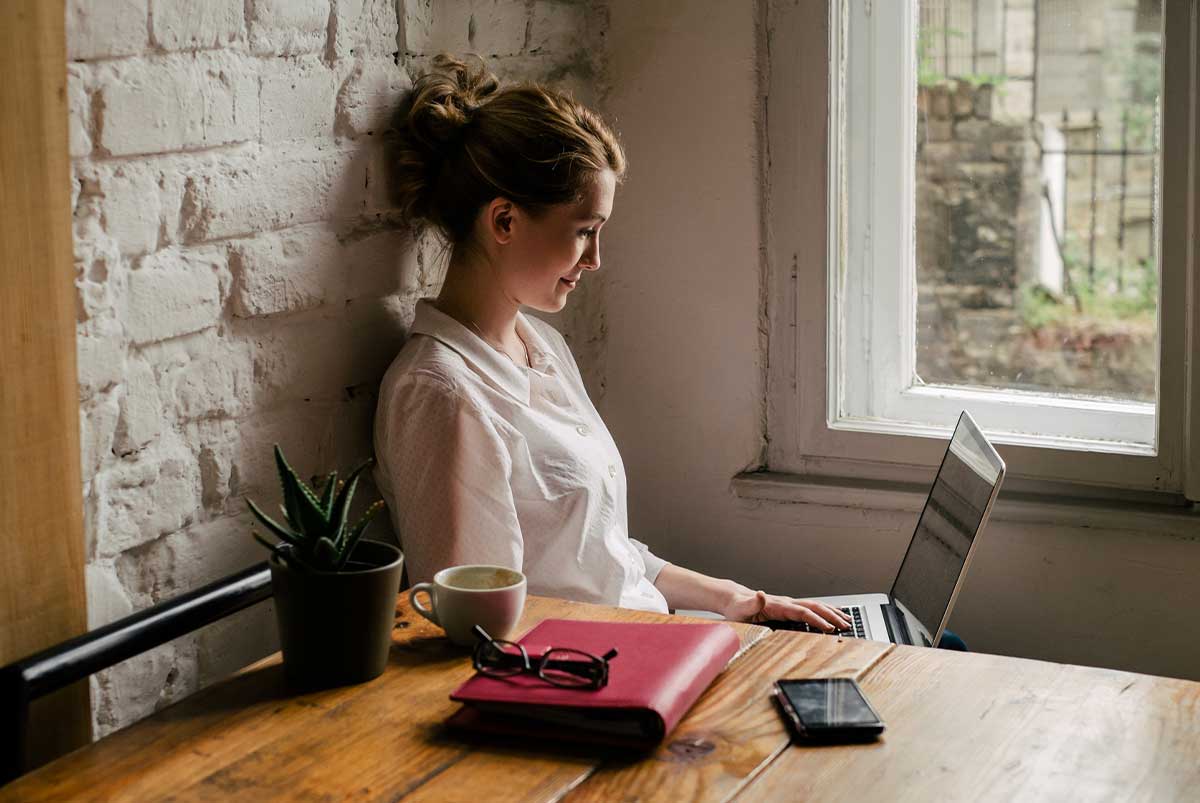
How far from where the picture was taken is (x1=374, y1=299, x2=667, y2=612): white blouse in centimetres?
173

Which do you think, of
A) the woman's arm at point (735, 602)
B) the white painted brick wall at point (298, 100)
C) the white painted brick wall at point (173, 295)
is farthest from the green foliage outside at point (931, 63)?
the white painted brick wall at point (173, 295)

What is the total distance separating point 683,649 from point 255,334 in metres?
→ 0.75

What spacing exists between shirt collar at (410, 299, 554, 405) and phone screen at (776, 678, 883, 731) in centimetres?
75

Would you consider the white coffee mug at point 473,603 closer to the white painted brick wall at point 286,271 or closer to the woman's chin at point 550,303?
the white painted brick wall at point 286,271

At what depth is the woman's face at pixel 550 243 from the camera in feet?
6.23

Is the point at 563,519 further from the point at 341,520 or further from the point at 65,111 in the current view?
the point at 65,111

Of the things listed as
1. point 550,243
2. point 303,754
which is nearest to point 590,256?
point 550,243

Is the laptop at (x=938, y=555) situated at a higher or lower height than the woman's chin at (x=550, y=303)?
lower

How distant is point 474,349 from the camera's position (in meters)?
1.87

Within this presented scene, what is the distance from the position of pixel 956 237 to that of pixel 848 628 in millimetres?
813

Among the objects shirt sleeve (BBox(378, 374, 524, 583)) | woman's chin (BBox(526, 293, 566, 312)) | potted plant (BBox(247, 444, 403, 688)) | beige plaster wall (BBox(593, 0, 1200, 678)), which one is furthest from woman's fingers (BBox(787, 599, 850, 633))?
potted plant (BBox(247, 444, 403, 688))

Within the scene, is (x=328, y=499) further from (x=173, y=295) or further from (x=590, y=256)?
(x=590, y=256)

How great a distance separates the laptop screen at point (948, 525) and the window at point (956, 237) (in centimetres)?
21

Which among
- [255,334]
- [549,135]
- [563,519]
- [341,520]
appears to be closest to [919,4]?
[549,135]
